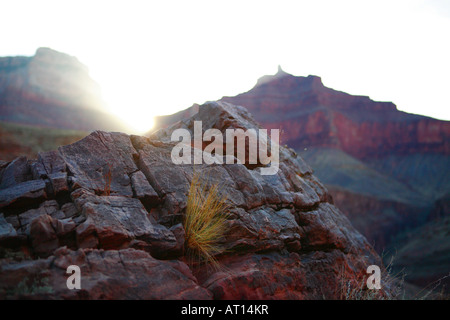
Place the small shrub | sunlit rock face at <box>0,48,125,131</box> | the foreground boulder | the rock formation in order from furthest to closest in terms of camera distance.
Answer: sunlit rock face at <box>0,48,125,131</box> → the rock formation → the small shrub → the foreground boulder

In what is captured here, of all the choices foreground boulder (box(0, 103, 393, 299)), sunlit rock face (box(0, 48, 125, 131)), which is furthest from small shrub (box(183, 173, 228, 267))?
sunlit rock face (box(0, 48, 125, 131))

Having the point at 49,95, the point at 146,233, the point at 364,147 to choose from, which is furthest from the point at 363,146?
the point at 49,95

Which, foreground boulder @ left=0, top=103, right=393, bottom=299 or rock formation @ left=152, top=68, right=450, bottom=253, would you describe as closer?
foreground boulder @ left=0, top=103, right=393, bottom=299

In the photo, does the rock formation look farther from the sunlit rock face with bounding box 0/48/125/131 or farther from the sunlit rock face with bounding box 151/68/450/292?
the sunlit rock face with bounding box 0/48/125/131

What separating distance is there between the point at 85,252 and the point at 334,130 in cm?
6964

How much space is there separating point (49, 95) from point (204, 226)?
95705 mm

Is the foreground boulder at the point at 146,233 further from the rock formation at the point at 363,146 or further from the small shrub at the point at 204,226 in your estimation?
the rock formation at the point at 363,146

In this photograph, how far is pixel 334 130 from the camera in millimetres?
67125

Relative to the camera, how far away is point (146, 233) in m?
3.50

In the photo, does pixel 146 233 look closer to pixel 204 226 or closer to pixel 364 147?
pixel 204 226

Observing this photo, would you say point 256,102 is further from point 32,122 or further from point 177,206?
point 177,206

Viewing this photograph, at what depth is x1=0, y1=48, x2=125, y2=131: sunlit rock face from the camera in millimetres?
75562

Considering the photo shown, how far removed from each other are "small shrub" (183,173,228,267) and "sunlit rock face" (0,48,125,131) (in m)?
71.1
